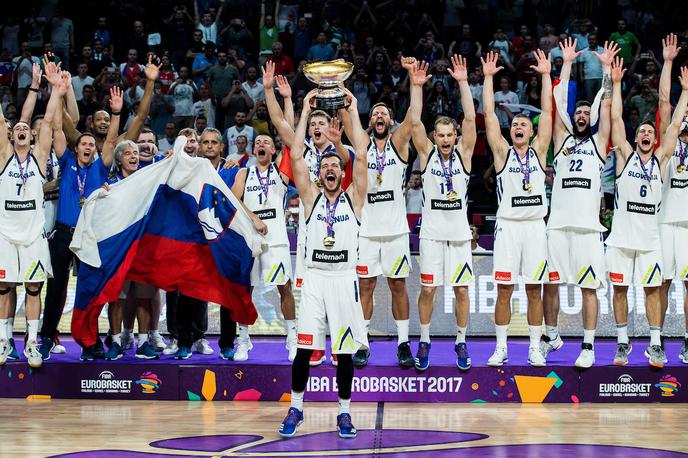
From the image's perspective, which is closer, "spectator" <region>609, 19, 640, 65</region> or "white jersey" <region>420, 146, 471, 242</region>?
"white jersey" <region>420, 146, 471, 242</region>

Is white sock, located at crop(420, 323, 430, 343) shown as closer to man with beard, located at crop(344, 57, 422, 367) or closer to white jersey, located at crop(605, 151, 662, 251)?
man with beard, located at crop(344, 57, 422, 367)

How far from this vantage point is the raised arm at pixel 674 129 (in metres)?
9.10

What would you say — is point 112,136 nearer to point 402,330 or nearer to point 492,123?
point 402,330

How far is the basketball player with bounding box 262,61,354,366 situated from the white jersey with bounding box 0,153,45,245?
2.35 metres

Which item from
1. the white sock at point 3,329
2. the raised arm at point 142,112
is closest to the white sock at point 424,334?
the raised arm at point 142,112

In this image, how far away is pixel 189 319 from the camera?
9469mm

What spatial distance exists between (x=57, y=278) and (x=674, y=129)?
6.06 meters

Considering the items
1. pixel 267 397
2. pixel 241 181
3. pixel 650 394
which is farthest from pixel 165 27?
pixel 650 394

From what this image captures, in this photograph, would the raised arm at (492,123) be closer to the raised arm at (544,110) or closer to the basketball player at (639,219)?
the raised arm at (544,110)

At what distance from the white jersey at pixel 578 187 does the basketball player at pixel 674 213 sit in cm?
70

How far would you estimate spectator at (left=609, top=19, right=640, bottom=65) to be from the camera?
16531 mm

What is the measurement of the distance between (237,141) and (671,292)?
20.8ft

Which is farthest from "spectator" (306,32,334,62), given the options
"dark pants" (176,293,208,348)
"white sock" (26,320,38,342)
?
"white sock" (26,320,38,342)

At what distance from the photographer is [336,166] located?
7.58 metres
